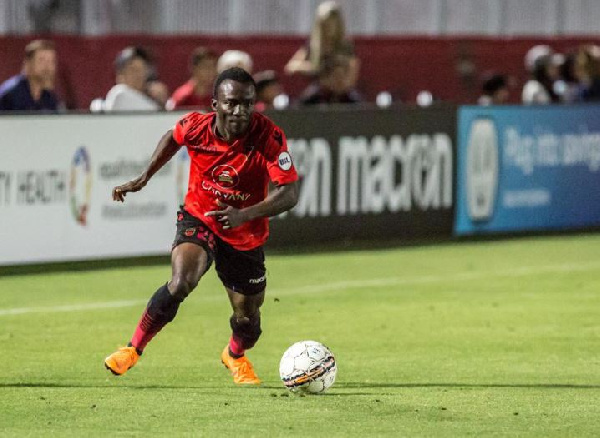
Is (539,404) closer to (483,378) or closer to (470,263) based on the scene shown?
(483,378)

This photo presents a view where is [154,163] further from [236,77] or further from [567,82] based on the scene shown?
[567,82]

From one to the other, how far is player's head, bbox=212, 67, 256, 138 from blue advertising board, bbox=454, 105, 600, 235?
9910 mm

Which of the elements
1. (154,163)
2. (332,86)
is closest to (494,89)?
(332,86)

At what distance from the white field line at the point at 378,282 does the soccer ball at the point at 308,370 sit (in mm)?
4450

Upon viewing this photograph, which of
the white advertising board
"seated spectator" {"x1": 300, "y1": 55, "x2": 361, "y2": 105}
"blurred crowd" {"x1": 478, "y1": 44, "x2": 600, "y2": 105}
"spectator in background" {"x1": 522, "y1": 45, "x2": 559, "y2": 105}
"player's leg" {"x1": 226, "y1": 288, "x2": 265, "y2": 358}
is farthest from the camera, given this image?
"spectator in background" {"x1": 522, "y1": 45, "x2": 559, "y2": 105}

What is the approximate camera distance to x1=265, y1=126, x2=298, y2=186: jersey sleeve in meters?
9.09

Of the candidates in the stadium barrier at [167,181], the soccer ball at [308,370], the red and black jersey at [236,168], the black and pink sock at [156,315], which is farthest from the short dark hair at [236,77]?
the stadium barrier at [167,181]

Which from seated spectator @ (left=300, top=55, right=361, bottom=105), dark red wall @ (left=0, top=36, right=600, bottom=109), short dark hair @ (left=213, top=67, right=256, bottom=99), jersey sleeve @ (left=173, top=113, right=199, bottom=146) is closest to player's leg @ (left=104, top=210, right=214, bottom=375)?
jersey sleeve @ (left=173, top=113, right=199, bottom=146)

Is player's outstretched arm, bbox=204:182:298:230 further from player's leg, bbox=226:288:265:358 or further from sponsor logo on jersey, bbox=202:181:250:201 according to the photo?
player's leg, bbox=226:288:265:358

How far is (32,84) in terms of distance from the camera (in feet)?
51.6

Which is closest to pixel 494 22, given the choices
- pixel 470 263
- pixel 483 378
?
pixel 470 263

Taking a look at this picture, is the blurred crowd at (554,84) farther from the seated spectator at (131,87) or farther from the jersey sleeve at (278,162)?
the jersey sleeve at (278,162)

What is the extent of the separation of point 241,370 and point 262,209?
4.17 ft

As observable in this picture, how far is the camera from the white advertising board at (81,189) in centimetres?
1503
